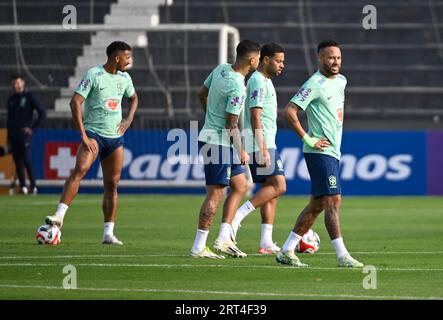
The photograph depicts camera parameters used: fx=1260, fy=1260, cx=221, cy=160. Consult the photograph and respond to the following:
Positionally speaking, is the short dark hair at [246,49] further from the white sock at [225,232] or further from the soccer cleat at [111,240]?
the soccer cleat at [111,240]

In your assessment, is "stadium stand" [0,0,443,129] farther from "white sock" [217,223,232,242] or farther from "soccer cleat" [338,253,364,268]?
"soccer cleat" [338,253,364,268]

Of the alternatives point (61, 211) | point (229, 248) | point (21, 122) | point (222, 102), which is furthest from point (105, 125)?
point (21, 122)

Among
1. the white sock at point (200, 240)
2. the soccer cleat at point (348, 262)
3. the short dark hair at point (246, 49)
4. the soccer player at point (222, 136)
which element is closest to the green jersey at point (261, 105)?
the soccer player at point (222, 136)

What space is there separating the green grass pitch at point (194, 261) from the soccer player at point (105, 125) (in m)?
0.52

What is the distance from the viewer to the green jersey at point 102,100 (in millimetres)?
15656

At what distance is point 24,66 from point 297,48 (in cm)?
748

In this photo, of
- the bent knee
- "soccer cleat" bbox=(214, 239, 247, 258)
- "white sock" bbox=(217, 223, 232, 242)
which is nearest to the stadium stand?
the bent knee

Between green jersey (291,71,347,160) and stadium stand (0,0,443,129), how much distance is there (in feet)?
55.8

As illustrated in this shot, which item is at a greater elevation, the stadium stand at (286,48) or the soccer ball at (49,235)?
the stadium stand at (286,48)

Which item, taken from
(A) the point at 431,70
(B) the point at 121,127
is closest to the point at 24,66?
(A) the point at 431,70

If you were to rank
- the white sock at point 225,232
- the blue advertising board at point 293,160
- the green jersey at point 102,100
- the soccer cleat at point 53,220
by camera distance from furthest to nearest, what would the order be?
the blue advertising board at point 293,160 < the green jersey at point 102,100 < the soccer cleat at point 53,220 < the white sock at point 225,232

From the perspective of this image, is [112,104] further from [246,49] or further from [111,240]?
[246,49]

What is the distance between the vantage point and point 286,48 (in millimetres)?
33250

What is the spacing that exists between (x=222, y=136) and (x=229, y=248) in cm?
123
